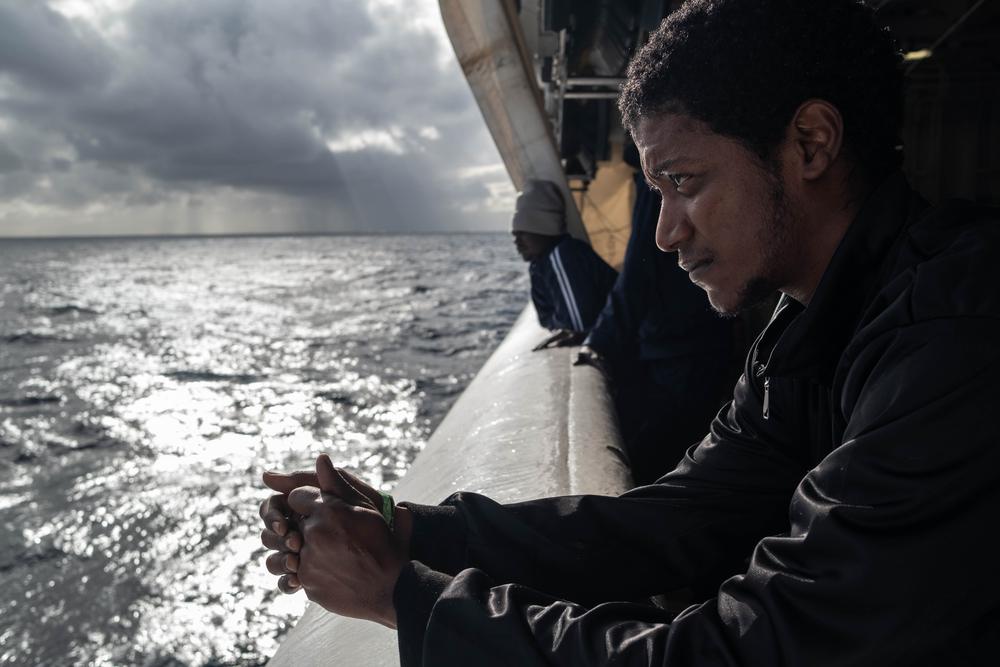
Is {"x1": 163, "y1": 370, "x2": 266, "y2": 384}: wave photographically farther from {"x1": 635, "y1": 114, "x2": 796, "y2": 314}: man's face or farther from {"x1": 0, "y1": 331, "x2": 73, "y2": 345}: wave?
{"x1": 635, "y1": 114, "x2": 796, "y2": 314}: man's face

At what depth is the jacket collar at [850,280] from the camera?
3.07ft

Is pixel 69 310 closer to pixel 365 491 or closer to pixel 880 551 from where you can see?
pixel 365 491

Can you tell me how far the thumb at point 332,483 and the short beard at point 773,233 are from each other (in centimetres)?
69

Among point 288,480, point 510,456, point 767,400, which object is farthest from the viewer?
point 510,456

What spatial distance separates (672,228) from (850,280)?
0.25m

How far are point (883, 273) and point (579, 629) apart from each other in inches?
22.1

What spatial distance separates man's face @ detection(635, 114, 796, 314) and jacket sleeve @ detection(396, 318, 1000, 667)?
10.3 inches

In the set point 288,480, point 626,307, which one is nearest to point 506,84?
point 626,307

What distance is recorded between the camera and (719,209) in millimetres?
1028

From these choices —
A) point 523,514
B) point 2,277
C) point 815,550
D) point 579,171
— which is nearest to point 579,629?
point 815,550

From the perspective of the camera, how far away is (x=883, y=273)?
0.91 m

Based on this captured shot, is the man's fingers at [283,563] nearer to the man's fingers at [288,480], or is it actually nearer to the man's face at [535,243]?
the man's fingers at [288,480]

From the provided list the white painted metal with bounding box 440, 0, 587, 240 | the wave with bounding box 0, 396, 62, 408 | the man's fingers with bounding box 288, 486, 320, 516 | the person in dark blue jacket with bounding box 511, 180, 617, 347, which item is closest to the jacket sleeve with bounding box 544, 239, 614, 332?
the person in dark blue jacket with bounding box 511, 180, 617, 347

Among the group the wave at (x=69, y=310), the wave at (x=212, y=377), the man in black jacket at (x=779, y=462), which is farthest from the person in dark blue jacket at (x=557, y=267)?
the wave at (x=69, y=310)
